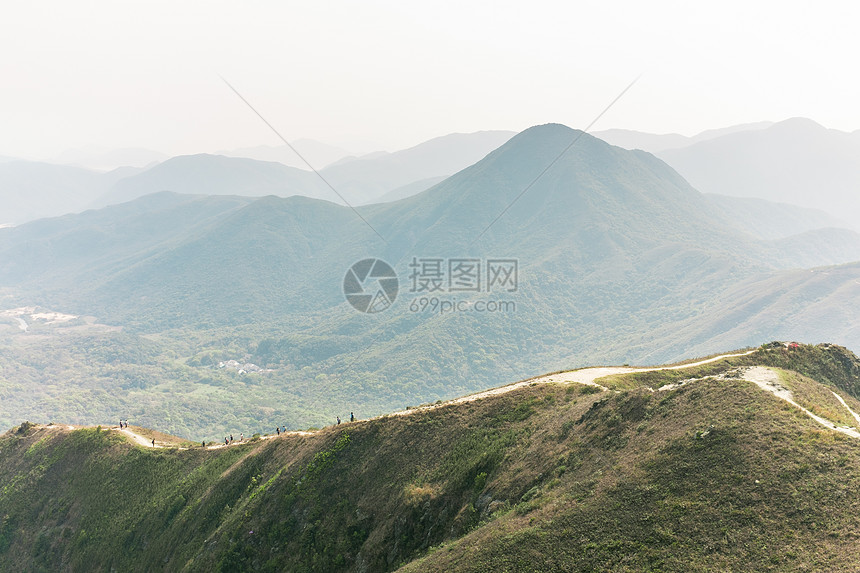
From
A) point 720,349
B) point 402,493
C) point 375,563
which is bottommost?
point 720,349

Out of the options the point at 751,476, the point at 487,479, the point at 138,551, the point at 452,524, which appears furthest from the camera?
the point at 138,551

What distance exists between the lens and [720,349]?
192 metres

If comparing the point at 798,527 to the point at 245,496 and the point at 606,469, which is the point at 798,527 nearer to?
the point at 606,469

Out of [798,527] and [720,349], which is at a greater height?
[798,527]

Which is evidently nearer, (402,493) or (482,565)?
(482,565)

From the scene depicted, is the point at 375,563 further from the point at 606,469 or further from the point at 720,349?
the point at 720,349

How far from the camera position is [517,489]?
95.3ft

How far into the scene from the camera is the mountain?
21594 mm

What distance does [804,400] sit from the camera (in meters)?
29.9

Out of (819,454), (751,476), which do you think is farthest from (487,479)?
(819,454)

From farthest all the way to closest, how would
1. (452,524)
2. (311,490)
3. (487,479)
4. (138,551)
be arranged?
1. (138,551)
2. (311,490)
3. (487,479)
4. (452,524)

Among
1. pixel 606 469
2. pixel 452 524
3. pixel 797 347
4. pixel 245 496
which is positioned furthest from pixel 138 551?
pixel 797 347

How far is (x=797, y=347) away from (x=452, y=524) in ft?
123

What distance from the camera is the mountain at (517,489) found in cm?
2159
